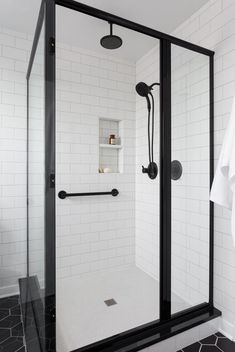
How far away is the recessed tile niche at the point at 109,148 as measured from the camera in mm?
2373

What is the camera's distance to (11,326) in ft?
5.58

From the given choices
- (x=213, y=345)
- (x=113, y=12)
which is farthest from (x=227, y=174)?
(x=113, y=12)

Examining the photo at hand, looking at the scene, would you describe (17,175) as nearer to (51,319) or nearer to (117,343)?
(51,319)

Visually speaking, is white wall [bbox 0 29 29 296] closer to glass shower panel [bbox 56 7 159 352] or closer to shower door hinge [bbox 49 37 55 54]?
glass shower panel [bbox 56 7 159 352]

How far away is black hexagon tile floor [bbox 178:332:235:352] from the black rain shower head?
7.49 ft

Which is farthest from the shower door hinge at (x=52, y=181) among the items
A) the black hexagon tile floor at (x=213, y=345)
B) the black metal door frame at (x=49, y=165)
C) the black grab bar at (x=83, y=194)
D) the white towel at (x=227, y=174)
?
the black hexagon tile floor at (x=213, y=345)

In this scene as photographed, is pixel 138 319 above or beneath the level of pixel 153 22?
beneath

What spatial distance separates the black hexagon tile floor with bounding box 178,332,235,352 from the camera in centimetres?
150

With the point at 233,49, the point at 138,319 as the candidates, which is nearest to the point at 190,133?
the point at 233,49

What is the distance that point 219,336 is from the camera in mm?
1632

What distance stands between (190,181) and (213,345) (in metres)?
1.12

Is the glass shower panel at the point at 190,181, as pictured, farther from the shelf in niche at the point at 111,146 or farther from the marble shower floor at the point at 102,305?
the shelf in niche at the point at 111,146

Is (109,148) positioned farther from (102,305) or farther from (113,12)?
(102,305)

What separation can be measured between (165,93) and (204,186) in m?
0.76
